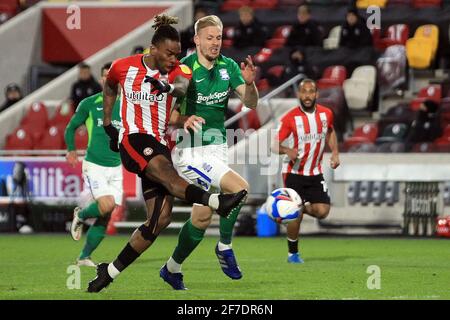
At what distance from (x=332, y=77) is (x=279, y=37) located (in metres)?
2.24

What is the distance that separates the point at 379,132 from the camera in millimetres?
19281

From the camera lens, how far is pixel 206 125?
9.69 metres

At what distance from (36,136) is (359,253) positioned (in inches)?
339

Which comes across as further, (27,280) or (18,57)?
(18,57)

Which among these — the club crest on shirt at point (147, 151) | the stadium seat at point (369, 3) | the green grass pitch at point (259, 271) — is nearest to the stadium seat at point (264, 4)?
the stadium seat at point (369, 3)

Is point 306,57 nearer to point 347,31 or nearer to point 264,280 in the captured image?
point 347,31

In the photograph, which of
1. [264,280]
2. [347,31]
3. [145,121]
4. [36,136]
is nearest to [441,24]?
[347,31]

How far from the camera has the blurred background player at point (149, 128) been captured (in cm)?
870

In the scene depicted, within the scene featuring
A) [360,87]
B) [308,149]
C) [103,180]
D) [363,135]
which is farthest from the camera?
[360,87]

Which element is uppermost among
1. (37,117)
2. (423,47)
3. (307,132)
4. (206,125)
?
(423,47)

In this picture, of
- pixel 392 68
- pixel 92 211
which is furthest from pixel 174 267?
pixel 392 68

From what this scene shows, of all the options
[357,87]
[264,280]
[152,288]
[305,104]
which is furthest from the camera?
[357,87]

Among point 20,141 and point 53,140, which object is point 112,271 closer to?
point 53,140

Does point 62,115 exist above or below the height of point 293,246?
above
